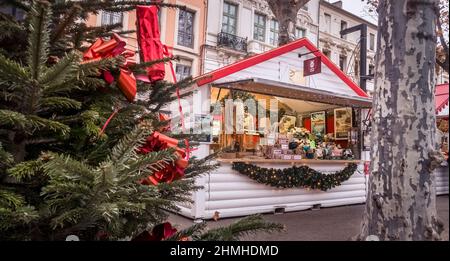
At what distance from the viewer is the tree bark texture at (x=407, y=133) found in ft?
2.60

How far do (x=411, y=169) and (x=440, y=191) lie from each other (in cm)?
17

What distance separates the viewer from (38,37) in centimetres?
82

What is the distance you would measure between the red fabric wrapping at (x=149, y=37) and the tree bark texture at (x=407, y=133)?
40.2 inches

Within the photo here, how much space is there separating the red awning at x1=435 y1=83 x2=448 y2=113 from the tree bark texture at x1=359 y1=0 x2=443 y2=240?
0.06 metres

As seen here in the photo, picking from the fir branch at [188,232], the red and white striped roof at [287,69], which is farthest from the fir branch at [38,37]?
the red and white striped roof at [287,69]

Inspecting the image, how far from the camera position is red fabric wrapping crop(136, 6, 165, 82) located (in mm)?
1581

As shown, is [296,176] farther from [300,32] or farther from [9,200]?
[9,200]

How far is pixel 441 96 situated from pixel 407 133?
0.45 feet

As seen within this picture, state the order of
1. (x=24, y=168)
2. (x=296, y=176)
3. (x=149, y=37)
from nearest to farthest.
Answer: (x=24, y=168) → (x=149, y=37) → (x=296, y=176)

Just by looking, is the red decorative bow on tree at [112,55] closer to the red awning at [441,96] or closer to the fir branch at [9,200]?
the fir branch at [9,200]

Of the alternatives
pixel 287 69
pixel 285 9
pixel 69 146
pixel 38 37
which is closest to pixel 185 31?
pixel 287 69

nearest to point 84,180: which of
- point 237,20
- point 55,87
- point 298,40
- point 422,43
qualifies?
point 55,87
